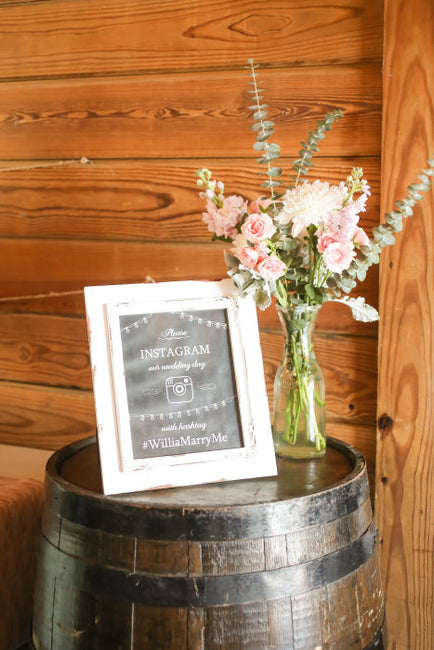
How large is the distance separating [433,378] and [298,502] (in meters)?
0.57

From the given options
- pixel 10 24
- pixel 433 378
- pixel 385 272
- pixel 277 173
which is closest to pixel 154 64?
pixel 10 24

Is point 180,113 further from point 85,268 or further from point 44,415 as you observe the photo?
point 44,415

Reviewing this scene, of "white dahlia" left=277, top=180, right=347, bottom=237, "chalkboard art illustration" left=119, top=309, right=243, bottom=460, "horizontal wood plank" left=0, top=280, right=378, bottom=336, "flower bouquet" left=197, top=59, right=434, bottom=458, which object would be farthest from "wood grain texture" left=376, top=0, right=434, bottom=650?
"chalkboard art illustration" left=119, top=309, right=243, bottom=460

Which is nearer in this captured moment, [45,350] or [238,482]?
[238,482]

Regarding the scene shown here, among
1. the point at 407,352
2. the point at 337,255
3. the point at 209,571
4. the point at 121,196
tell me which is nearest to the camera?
the point at 209,571

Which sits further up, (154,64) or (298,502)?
(154,64)

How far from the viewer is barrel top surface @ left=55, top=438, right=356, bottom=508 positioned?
1.11m

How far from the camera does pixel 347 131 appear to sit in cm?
157

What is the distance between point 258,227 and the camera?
3.87ft

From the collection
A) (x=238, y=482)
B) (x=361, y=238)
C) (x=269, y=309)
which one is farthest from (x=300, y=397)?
(x=269, y=309)

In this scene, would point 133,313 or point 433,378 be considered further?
point 433,378

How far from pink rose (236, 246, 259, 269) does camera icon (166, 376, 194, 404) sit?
22 cm

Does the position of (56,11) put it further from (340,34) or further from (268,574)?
(268,574)

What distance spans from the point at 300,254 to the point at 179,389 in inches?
12.7
